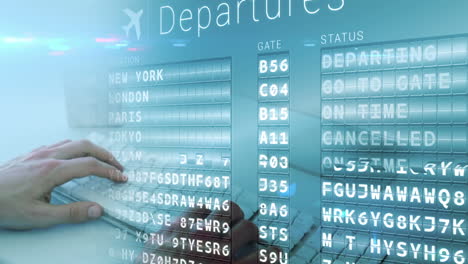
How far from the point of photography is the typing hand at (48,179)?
1.54m

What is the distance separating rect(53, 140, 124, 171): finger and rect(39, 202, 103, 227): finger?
0.14m

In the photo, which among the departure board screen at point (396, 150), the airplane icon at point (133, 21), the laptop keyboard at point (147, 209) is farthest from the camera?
the airplane icon at point (133, 21)

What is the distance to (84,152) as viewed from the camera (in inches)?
62.3

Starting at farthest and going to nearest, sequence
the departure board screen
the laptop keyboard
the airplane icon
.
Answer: the airplane icon → the laptop keyboard → the departure board screen

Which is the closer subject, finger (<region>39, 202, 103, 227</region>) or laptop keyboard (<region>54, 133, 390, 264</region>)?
laptop keyboard (<region>54, 133, 390, 264</region>)

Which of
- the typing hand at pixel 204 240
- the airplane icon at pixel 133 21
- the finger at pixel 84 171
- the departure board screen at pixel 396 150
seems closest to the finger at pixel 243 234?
the typing hand at pixel 204 240

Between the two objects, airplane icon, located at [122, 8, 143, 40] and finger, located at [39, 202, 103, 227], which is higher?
airplane icon, located at [122, 8, 143, 40]

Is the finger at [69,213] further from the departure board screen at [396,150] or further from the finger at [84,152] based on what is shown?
the departure board screen at [396,150]

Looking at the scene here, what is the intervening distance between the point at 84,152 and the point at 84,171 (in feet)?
0.20

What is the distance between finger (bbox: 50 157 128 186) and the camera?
1510 millimetres

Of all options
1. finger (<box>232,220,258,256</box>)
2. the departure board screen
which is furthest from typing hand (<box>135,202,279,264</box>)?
the departure board screen

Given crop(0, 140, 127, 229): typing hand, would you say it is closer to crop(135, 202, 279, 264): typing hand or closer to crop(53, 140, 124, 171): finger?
crop(53, 140, 124, 171): finger

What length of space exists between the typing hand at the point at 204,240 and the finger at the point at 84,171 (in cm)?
21

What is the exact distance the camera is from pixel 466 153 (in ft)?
3.29
